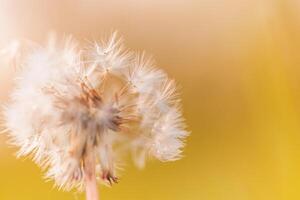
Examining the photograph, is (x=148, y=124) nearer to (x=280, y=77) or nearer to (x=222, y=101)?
(x=222, y=101)

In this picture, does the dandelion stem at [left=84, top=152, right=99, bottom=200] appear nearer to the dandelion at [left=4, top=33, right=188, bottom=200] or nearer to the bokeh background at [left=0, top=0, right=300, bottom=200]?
the dandelion at [left=4, top=33, right=188, bottom=200]

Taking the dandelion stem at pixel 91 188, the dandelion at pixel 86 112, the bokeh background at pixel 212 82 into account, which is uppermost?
the bokeh background at pixel 212 82

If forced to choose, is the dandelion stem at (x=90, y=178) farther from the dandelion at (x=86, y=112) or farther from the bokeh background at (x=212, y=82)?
the bokeh background at (x=212, y=82)

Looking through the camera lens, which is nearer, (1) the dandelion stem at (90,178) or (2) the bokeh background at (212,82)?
(1) the dandelion stem at (90,178)

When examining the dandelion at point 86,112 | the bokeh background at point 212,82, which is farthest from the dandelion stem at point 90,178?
the bokeh background at point 212,82

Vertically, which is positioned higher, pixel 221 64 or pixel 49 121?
pixel 221 64

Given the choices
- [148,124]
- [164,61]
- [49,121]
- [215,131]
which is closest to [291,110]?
[215,131]
